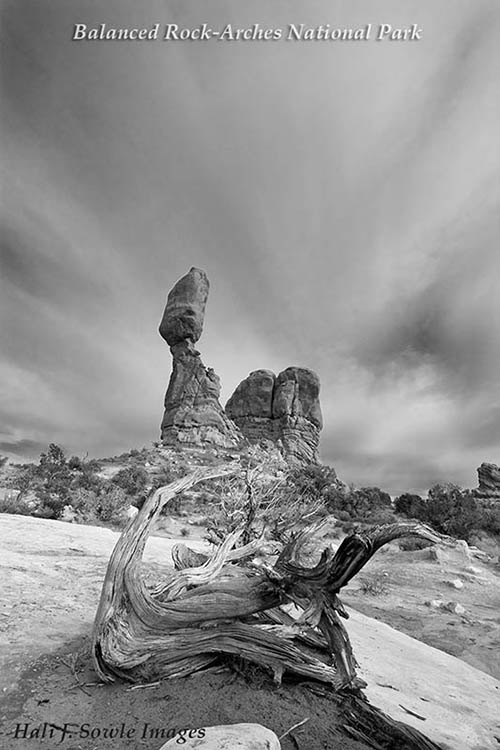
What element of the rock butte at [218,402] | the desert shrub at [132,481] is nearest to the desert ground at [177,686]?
the desert shrub at [132,481]

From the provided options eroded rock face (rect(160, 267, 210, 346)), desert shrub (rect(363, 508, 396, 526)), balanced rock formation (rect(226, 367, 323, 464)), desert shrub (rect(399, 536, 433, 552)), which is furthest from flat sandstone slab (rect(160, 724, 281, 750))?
balanced rock formation (rect(226, 367, 323, 464))

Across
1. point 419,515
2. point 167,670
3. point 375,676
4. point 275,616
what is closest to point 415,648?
point 375,676

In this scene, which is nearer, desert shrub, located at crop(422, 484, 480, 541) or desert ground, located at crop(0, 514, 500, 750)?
desert ground, located at crop(0, 514, 500, 750)

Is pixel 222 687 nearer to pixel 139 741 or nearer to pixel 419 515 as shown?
pixel 139 741

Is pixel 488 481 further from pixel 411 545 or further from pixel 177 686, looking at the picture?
pixel 177 686

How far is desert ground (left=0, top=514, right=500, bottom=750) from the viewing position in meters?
2.37

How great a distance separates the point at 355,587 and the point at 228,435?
3568cm

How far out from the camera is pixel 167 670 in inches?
114

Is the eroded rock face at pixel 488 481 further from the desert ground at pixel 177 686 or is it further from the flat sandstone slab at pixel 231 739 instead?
the flat sandstone slab at pixel 231 739

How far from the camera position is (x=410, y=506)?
21.0 metres

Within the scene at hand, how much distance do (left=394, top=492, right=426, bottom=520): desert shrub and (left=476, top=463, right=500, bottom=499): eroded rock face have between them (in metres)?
18.7

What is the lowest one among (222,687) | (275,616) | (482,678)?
(482,678)

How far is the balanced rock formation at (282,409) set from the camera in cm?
5578

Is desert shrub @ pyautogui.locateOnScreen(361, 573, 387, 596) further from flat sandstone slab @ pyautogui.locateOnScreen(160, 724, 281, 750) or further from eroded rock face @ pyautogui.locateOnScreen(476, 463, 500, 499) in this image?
eroded rock face @ pyautogui.locateOnScreen(476, 463, 500, 499)
